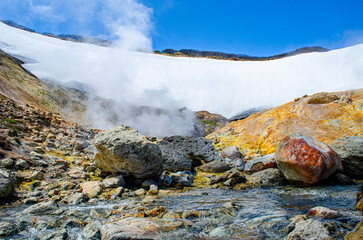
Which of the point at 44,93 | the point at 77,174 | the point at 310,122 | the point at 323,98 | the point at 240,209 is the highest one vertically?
the point at 44,93

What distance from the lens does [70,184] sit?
459cm

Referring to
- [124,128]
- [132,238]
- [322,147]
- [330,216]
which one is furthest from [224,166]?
[132,238]

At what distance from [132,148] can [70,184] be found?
1.46 meters

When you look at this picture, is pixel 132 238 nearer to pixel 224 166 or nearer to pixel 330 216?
pixel 330 216

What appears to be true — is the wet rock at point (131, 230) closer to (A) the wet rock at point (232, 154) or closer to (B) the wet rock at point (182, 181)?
(B) the wet rock at point (182, 181)

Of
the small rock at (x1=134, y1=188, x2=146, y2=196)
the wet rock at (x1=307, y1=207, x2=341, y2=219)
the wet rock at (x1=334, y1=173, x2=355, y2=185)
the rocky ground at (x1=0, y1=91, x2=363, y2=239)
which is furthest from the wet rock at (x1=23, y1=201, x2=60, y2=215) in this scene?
the wet rock at (x1=334, y1=173, x2=355, y2=185)

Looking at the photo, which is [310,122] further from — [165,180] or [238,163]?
[165,180]

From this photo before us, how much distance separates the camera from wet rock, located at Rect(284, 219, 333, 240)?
220 centimetres

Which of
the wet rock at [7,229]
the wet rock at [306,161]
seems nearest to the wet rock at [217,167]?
the wet rock at [306,161]

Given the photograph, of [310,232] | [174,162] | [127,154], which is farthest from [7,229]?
[174,162]

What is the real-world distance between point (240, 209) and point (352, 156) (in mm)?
3626

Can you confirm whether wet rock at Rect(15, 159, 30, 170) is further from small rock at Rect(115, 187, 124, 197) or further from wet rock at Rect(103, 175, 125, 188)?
small rock at Rect(115, 187, 124, 197)

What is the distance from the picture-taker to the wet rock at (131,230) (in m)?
2.38

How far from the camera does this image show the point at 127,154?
16.5 feet
